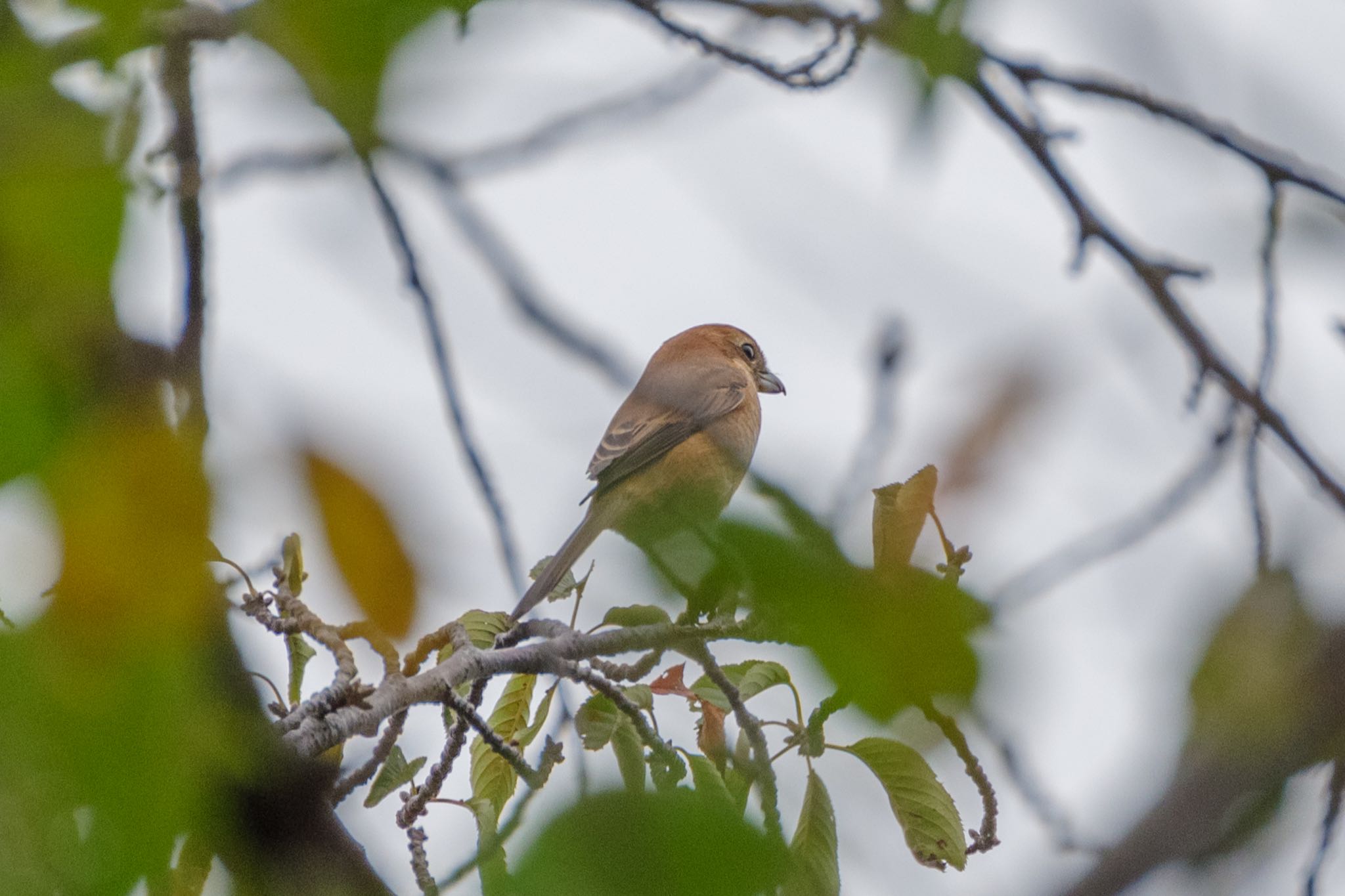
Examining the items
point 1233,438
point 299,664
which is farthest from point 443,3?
point 299,664

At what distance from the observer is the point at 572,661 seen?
10.4 ft

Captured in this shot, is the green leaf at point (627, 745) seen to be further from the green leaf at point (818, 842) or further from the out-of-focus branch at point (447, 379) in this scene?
the out-of-focus branch at point (447, 379)

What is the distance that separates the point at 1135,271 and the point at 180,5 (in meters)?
2.18

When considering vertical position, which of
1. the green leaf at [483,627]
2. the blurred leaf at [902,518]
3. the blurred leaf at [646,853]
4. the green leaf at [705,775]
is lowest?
the green leaf at [483,627]

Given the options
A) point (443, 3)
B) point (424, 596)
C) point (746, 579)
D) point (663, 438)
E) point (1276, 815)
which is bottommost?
point (663, 438)

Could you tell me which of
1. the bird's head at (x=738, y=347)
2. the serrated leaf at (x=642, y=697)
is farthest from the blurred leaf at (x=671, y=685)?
the bird's head at (x=738, y=347)

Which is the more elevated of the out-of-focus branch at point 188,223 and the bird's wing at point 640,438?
the out-of-focus branch at point 188,223

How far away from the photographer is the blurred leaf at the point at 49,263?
94 centimetres

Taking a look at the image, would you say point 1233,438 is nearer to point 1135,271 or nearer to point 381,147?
point 1135,271

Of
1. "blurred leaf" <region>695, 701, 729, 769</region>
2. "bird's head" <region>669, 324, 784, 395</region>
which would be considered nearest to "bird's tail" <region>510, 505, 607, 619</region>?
"blurred leaf" <region>695, 701, 729, 769</region>

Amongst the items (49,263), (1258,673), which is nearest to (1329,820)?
(1258,673)

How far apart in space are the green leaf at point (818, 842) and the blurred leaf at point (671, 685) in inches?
17.5

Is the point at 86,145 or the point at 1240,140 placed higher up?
the point at 86,145

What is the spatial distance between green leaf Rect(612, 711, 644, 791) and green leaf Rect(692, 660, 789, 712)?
22cm
